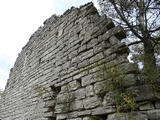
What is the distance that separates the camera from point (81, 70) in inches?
112

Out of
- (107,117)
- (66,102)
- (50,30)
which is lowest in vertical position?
(107,117)

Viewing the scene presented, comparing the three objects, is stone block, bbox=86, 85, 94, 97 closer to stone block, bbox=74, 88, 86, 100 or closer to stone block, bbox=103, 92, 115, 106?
stone block, bbox=74, 88, 86, 100

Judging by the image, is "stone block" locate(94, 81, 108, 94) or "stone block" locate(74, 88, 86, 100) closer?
"stone block" locate(94, 81, 108, 94)

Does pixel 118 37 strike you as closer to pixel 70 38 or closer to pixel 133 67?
pixel 133 67

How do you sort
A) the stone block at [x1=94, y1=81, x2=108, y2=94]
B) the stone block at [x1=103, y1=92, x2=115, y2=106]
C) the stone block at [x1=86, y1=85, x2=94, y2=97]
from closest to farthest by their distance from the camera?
the stone block at [x1=103, y1=92, x2=115, y2=106] < the stone block at [x1=94, y1=81, x2=108, y2=94] < the stone block at [x1=86, y1=85, x2=94, y2=97]

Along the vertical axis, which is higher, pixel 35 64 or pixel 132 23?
pixel 132 23

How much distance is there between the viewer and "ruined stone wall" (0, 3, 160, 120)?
2119mm

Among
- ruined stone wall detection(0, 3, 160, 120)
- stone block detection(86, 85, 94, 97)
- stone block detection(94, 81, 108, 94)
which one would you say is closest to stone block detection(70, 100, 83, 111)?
ruined stone wall detection(0, 3, 160, 120)

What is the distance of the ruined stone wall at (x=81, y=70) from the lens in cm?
212

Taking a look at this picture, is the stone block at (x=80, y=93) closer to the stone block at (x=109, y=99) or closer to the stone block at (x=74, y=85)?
the stone block at (x=74, y=85)

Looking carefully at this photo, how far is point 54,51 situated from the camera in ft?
13.8

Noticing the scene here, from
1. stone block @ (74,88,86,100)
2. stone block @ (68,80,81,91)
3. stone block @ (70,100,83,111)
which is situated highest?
stone block @ (68,80,81,91)

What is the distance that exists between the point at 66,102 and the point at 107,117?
1.01m

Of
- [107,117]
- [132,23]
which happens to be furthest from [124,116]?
[132,23]
